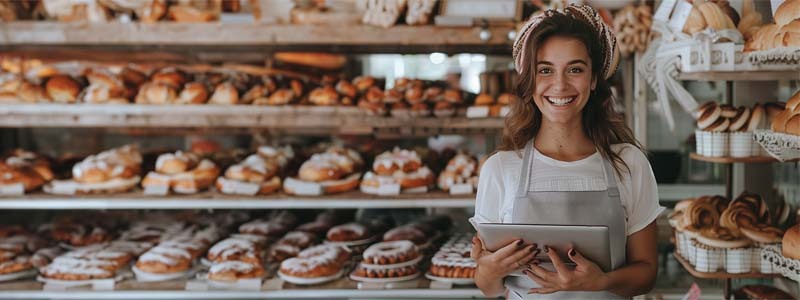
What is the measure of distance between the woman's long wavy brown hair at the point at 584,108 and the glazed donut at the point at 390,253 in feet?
3.87

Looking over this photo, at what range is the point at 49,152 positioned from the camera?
13.0 ft

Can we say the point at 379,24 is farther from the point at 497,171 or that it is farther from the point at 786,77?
the point at 786,77

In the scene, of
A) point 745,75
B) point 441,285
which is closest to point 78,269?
point 441,285

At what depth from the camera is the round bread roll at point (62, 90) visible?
10.2 ft

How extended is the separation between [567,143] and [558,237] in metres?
0.36

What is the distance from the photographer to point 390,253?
2.95 meters

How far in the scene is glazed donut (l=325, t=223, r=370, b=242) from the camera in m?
3.27

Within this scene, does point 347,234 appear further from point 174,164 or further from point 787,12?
point 787,12

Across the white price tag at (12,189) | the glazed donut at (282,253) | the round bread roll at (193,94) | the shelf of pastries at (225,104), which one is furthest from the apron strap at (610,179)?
the white price tag at (12,189)

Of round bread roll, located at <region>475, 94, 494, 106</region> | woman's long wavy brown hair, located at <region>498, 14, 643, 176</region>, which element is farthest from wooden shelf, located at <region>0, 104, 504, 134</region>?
woman's long wavy brown hair, located at <region>498, 14, 643, 176</region>

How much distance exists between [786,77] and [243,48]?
8.24 feet

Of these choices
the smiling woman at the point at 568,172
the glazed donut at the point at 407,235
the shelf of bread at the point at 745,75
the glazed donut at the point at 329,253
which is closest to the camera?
the smiling woman at the point at 568,172

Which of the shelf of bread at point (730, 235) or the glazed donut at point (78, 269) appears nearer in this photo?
the shelf of bread at point (730, 235)

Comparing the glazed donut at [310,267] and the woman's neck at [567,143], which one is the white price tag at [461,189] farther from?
the woman's neck at [567,143]
